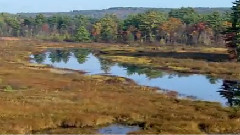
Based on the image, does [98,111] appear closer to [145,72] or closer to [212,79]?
[212,79]

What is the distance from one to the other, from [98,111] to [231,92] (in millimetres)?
22105

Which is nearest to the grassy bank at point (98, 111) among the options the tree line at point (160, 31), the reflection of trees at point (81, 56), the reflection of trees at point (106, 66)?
the reflection of trees at point (106, 66)

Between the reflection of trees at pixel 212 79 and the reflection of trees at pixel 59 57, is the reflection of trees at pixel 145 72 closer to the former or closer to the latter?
the reflection of trees at pixel 212 79

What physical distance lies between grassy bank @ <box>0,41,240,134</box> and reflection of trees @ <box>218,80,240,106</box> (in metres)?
4.41

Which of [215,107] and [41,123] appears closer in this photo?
[41,123]

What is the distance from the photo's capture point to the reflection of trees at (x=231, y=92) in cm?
4456

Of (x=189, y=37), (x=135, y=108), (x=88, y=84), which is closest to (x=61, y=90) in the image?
(x=88, y=84)

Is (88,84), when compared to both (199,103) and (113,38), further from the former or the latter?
(113,38)

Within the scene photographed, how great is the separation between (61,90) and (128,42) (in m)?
114

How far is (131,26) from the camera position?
160375 mm

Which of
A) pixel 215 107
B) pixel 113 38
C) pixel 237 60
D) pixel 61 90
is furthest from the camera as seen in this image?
pixel 113 38

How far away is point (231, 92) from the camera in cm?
5078

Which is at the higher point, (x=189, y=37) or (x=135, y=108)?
(x=135, y=108)

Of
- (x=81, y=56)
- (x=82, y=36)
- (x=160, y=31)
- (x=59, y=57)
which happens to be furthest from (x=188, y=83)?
(x=82, y=36)
